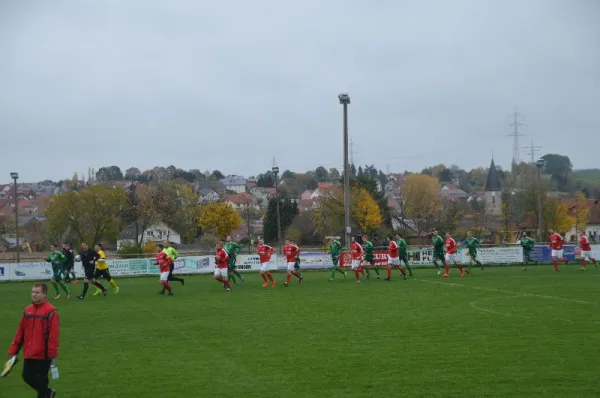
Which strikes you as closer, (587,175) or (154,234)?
(154,234)

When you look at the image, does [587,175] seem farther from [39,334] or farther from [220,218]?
[39,334]

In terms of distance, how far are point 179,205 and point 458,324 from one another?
72.6 meters

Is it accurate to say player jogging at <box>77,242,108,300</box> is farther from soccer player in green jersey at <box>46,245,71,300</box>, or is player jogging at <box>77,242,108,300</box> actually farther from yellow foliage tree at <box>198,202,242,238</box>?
yellow foliage tree at <box>198,202,242,238</box>

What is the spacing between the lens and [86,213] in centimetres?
7225

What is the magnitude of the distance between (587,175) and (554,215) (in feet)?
385

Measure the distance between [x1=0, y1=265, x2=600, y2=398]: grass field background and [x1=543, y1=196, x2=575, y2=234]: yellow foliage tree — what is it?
5591 centimetres

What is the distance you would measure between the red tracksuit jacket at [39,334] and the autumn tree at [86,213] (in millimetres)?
64191

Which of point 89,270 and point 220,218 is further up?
point 220,218

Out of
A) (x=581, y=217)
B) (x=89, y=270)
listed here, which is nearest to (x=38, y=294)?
(x=89, y=270)

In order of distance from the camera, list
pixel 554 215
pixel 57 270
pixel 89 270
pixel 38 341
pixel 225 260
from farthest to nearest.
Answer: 1. pixel 554 215
2. pixel 225 260
3. pixel 57 270
4. pixel 89 270
5. pixel 38 341

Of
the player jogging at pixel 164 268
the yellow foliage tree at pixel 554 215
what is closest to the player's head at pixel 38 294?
the player jogging at pixel 164 268

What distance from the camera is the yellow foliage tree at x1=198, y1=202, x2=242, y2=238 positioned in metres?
76.3

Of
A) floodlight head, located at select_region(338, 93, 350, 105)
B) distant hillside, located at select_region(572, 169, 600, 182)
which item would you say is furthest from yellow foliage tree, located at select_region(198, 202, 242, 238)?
distant hillside, located at select_region(572, 169, 600, 182)

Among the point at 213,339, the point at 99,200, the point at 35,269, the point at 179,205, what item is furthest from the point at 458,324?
the point at 179,205
